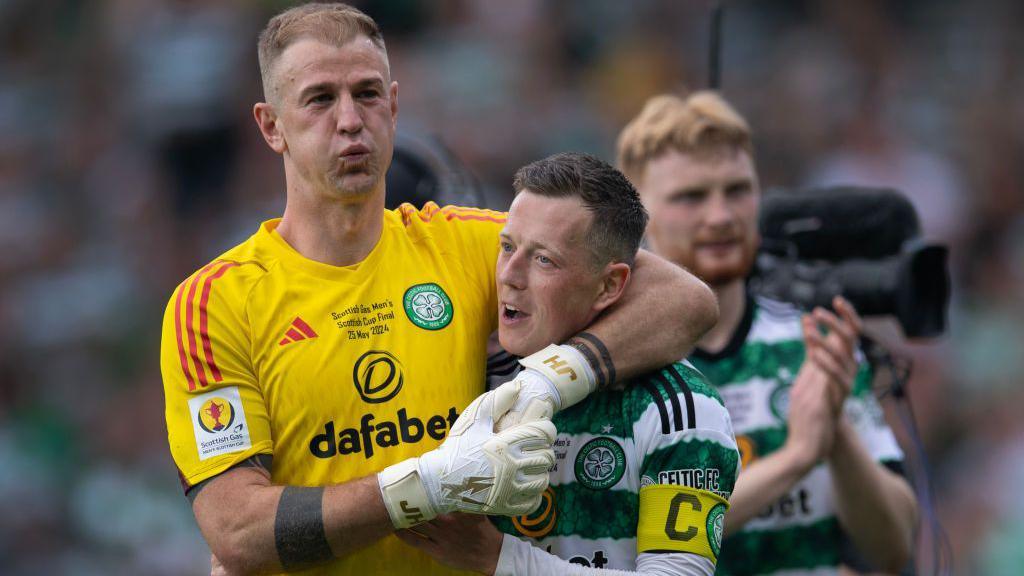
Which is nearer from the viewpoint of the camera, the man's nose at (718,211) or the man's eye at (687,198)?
the man's nose at (718,211)

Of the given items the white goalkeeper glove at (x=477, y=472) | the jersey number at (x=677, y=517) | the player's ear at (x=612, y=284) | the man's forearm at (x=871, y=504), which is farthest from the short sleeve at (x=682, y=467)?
the man's forearm at (x=871, y=504)

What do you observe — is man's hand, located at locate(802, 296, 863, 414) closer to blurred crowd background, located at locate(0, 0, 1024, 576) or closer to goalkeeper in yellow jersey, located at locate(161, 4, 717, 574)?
goalkeeper in yellow jersey, located at locate(161, 4, 717, 574)

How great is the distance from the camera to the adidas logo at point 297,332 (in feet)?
10.1

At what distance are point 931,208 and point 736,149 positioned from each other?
423cm

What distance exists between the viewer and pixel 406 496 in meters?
2.83

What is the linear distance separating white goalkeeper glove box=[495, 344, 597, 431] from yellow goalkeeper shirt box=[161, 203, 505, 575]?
253mm

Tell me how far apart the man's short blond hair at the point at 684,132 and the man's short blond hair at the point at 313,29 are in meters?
1.60

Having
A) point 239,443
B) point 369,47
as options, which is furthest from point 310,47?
point 239,443

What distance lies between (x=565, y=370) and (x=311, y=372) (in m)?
0.57

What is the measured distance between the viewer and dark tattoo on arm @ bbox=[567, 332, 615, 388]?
10.1ft

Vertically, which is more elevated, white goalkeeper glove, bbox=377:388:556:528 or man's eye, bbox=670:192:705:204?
man's eye, bbox=670:192:705:204

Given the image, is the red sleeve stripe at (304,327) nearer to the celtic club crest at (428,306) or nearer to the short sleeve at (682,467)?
the celtic club crest at (428,306)

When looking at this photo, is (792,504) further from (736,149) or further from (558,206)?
(558,206)

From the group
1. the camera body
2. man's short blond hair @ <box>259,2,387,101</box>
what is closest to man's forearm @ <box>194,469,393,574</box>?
man's short blond hair @ <box>259,2,387,101</box>
